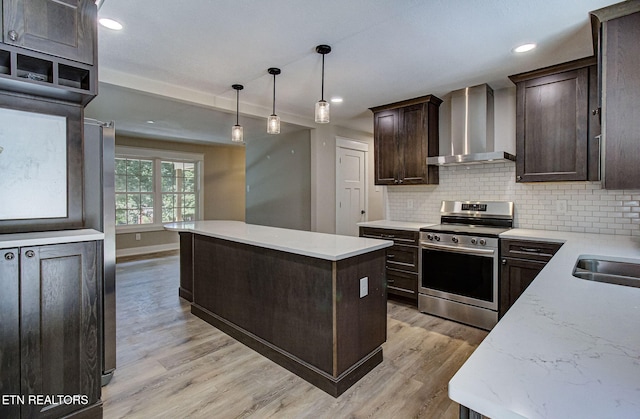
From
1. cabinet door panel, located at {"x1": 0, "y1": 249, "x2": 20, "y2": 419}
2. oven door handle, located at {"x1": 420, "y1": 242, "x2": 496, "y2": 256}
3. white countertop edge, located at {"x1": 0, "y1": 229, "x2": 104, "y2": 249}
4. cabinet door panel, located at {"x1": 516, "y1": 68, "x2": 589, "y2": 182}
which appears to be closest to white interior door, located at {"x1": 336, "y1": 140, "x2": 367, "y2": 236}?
oven door handle, located at {"x1": 420, "y1": 242, "x2": 496, "y2": 256}

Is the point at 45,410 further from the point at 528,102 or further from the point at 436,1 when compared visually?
the point at 528,102

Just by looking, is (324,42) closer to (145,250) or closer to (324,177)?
(324,177)

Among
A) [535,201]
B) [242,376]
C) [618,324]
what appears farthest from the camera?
[535,201]

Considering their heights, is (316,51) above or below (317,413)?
above

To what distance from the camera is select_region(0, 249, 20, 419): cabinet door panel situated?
153 cm

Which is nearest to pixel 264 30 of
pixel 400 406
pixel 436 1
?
pixel 436 1

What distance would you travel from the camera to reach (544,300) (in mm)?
1106

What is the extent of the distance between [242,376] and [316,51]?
2.52 metres

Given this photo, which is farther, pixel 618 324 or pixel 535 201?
pixel 535 201

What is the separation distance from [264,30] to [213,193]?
5.89 m

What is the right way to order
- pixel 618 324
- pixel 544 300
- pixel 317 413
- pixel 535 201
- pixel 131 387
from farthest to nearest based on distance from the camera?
pixel 535 201 → pixel 131 387 → pixel 317 413 → pixel 544 300 → pixel 618 324

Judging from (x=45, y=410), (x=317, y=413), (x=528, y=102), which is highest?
(x=528, y=102)

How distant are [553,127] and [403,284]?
2.11 metres

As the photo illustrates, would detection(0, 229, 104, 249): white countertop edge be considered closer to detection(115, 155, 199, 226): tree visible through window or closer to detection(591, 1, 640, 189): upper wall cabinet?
detection(591, 1, 640, 189): upper wall cabinet
